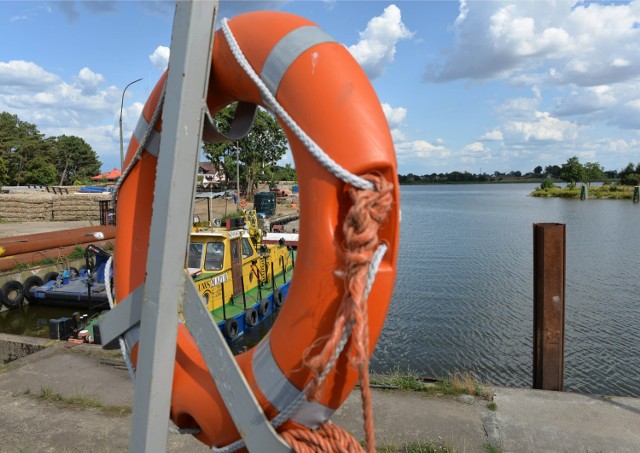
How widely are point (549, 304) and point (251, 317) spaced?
5.39 m

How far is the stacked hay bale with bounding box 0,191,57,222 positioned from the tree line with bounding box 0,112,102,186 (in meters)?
9.25

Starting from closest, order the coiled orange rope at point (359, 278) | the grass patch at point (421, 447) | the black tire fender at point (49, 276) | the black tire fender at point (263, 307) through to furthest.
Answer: the coiled orange rope at point (359, 278)
the grass patch at point (421, 447)
the black tire fender at point (263, 307)
the black tire fender at point (49, 276)

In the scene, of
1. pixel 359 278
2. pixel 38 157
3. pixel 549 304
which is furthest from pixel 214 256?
pixel 38 157

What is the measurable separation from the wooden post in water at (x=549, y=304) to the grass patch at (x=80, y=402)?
161 inches

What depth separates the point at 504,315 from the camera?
11273 millimetres

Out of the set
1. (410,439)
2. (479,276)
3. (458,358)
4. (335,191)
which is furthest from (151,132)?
(479,276)

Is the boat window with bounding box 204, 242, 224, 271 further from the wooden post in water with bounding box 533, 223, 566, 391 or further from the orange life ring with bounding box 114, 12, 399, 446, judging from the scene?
the orange life ring with bounding box 114, 12, 399, 446

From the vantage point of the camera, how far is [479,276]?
15.1m

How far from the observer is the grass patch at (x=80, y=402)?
172 inches

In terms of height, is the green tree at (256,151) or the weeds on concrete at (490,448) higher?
the green tree at (256,151)

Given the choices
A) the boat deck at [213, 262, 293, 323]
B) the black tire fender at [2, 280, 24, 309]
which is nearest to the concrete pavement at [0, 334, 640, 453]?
the boat deck at [213, 262, 293, 323]

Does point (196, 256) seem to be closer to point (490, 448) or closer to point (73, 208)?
point (490, 448)

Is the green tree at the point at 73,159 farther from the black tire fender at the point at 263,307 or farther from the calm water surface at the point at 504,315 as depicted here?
the black tire fender at the point at 263,307

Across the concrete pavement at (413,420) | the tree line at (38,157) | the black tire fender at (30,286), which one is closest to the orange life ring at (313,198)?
the concrete pavement at (413,420)
